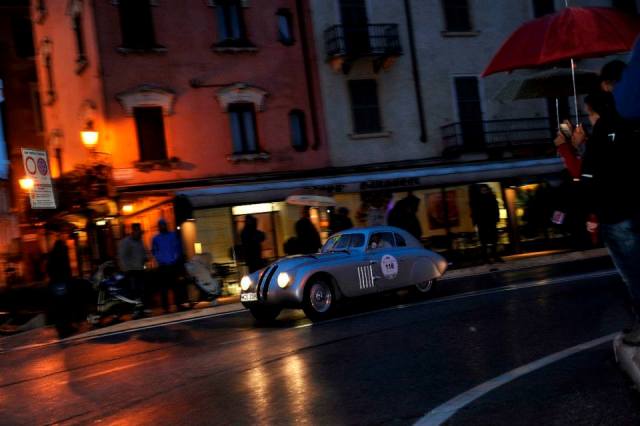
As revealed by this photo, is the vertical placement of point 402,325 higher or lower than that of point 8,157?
lower

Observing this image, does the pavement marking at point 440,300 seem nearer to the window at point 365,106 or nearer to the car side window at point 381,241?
the car side window at point 381,241

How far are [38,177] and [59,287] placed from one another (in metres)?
2.26

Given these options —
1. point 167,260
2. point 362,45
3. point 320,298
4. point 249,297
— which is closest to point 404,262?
point 320,298

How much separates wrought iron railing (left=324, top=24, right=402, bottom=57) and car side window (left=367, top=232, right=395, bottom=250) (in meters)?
10.2

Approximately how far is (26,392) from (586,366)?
5.25 m

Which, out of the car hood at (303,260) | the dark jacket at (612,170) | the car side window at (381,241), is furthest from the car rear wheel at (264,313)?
the dark jacket at (612,170)

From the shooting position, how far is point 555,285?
11539mm

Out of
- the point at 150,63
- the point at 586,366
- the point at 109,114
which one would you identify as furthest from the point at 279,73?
the point at 586,366

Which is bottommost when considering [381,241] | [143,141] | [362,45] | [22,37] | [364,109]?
[381,241]

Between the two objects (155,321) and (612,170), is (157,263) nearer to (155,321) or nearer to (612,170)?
(155,321)

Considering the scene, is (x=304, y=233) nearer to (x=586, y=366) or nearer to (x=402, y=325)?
(x=402, y=325)

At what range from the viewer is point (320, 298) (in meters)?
11.1

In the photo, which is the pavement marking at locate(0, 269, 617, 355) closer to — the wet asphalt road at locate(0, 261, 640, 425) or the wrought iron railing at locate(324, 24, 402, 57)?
the wet asphalt road at locate(0, 261, 640, 425)

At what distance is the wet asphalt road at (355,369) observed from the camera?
5094mm
